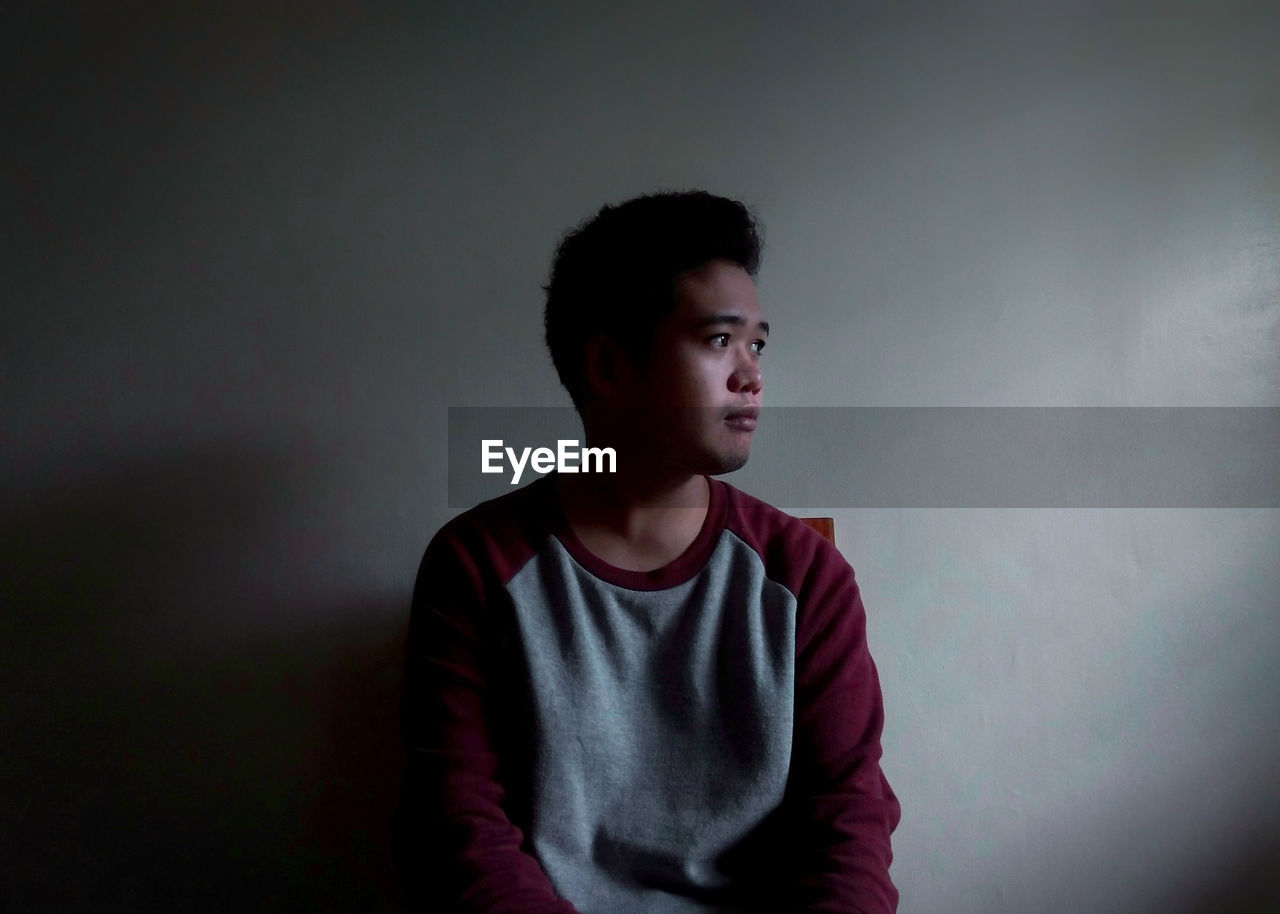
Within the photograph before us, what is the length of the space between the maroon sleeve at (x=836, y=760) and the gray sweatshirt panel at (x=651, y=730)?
0.03 meters

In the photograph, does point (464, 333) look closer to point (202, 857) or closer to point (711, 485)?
point (711, 485)

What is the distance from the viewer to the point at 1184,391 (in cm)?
124

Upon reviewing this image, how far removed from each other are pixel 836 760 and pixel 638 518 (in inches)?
13.4

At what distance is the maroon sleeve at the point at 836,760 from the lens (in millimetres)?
794

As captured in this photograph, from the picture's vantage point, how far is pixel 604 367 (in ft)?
3.11

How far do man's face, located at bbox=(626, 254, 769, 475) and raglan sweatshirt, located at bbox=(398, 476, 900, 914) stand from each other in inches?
5.2

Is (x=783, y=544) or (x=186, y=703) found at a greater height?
(x=783, y=544)

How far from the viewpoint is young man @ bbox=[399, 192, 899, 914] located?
2.76 ft

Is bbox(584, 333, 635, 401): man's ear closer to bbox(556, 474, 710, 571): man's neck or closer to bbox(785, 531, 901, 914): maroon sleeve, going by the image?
bbox(556, 474, 710, 571): man's neck

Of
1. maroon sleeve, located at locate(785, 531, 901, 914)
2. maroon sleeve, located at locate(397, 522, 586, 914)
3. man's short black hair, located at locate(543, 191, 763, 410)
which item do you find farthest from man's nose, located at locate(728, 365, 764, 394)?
maroon sleeve, located at locate(397, 522, 586, 914)

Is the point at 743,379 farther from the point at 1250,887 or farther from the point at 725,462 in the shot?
the point at 1250,887

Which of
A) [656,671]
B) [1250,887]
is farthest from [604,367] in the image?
[1250,887]

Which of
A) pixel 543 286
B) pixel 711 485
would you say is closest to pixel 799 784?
pixel 711 485

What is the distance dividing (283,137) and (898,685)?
124 centimetres
